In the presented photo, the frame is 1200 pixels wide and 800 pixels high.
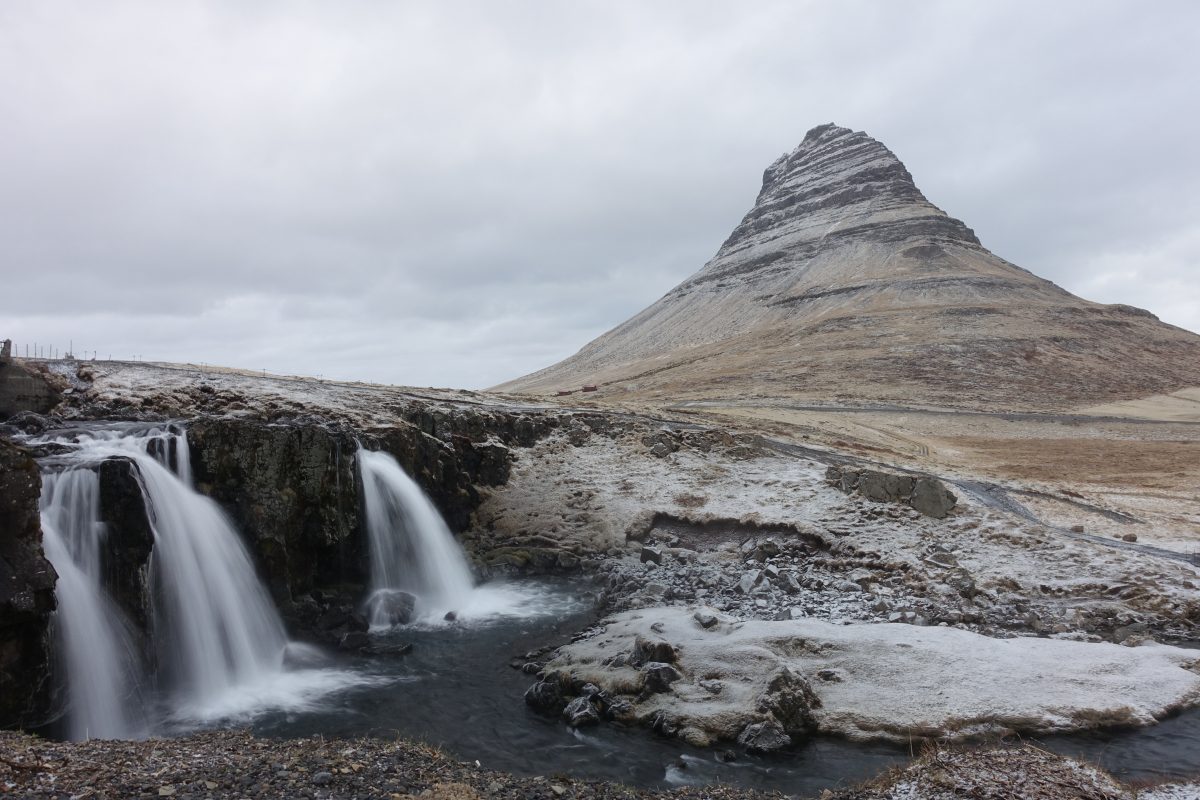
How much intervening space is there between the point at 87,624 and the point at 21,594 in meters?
2.56

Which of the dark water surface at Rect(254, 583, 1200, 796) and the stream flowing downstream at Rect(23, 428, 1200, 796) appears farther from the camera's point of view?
the stream flowing downstream at Rect(23, 428, 1200, 796)

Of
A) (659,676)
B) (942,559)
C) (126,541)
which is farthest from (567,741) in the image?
(942,559)

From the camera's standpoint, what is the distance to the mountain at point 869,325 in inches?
3132

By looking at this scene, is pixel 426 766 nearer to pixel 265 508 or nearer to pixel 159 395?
pixel 265 508

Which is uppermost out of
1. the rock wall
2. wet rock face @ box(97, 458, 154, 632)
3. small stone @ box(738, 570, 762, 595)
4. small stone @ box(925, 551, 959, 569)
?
the rock wall

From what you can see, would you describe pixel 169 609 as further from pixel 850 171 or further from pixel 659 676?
pixel 850 171

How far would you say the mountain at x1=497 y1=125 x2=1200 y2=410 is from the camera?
79562mm

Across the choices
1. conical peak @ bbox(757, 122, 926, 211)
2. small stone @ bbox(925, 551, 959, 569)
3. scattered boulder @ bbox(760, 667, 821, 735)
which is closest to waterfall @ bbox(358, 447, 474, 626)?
scattered boulder @ bbox(760, 667, 821, 735)

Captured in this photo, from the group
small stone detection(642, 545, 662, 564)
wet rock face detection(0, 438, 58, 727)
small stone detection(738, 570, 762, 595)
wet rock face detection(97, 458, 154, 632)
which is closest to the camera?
wet rock face detection(0, 438, 58, 727)

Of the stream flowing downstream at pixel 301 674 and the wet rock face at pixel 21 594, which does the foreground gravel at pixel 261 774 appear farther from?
the wet rock face at pixel 21 594

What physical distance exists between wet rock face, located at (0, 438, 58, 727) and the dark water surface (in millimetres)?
3843

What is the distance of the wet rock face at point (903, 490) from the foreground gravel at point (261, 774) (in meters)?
18.8

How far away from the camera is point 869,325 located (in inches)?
4003

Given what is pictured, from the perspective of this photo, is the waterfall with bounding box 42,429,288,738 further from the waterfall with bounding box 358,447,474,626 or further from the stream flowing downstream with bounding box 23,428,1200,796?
the waterfall with bounding box 358,447,474,626
